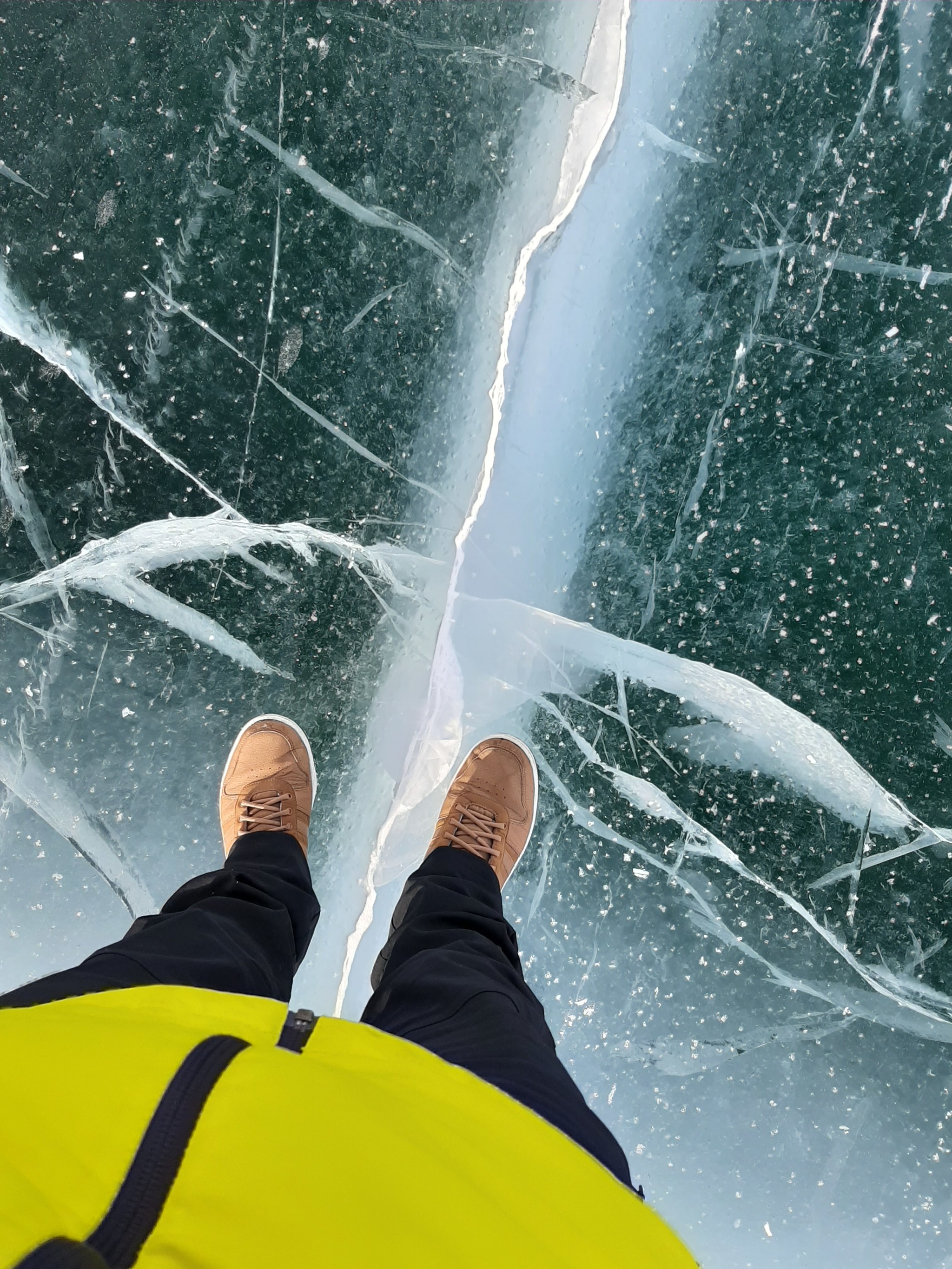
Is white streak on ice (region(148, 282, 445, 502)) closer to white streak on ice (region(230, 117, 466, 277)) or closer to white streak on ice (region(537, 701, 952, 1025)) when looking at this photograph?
white streak on ice (region(230, 117, 466, 277))

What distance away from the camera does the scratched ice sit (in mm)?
937

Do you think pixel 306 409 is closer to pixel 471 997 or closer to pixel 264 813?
pixel 264 813

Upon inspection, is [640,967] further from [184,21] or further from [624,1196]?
[184,21]

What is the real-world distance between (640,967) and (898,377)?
0.86 m

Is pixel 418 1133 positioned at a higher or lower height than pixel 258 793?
lower

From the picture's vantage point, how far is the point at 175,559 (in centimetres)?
99

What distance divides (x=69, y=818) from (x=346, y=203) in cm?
90

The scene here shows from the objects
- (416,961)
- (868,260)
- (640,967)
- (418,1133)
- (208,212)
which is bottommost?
(418,1133)

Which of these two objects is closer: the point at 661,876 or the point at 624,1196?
the point at 624,1196

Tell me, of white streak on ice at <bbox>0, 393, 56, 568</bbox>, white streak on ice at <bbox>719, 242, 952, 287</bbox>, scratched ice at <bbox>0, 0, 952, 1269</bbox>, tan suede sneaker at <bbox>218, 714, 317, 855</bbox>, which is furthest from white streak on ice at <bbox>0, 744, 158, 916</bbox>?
white streak on ice at <bbox>719, 242, 952, 287</bbox>

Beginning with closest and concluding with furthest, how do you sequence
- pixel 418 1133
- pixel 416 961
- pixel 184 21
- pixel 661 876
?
pixel 418 1133, pixel 416 961, pixel 184 21, pixel 661 876

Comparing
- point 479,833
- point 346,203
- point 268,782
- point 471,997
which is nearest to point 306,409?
point 346,203

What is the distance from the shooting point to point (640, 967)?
1033mm

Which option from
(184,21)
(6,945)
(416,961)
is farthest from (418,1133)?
(184,21)
